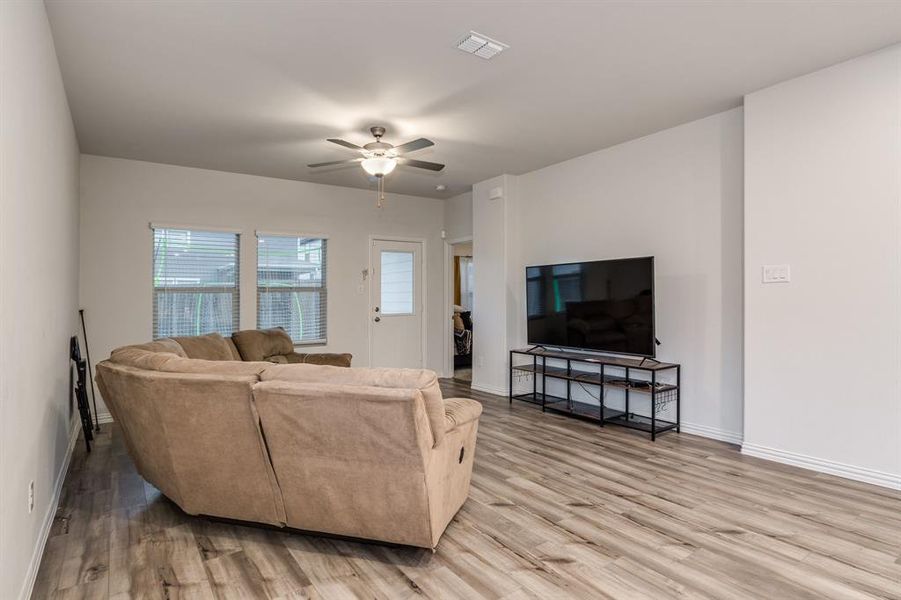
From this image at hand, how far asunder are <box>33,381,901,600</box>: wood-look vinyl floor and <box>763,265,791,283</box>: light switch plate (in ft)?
4.28

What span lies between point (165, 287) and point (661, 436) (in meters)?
5.12

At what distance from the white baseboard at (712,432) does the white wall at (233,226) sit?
146 inches

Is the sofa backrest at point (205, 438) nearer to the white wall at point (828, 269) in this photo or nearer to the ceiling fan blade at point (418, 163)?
the ceiling fan blade at point (418, 163)

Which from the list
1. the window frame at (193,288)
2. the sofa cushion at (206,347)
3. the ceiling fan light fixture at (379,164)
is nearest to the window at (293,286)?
the window frame at (193,288)

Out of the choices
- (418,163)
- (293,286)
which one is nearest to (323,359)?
(293,286)

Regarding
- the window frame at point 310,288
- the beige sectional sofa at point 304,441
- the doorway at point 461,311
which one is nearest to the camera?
the beige sectional sofa at point 304,441

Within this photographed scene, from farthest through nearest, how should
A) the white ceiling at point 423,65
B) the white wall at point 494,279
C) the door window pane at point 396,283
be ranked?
the door window pane at point 396,283, the white wall at point 494,279, the white ceiling at point 423,65

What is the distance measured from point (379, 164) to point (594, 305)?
2.36 m

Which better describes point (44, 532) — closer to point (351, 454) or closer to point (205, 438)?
point (205, 438)

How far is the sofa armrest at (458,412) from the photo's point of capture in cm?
237

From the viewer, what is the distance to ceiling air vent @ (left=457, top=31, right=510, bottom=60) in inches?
110

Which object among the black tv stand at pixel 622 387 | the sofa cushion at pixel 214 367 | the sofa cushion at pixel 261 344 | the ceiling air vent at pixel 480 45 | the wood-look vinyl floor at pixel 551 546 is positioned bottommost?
the wood-look vinyl floor at pixel 551 546

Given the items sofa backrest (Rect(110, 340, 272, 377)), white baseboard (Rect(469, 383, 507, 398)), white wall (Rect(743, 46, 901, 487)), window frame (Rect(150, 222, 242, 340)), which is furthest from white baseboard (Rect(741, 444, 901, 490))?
window frame (Rect(150, 222, 242, 340))

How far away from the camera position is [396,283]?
6.96 m
